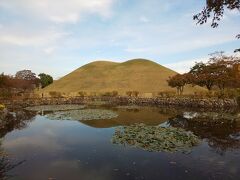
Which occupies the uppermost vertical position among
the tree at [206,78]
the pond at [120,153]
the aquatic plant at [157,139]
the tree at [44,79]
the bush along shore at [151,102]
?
the tree at [44,79]

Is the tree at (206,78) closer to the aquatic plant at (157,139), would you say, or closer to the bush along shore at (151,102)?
the bush along shore at (151,102)

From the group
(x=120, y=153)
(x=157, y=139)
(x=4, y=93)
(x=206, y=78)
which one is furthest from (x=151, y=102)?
(x=120, y=153)

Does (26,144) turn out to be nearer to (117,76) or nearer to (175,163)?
(175,163)

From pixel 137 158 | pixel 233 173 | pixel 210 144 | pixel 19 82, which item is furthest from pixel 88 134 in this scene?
pixel 19 82

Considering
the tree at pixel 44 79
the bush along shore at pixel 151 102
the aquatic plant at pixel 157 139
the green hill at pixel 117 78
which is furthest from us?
the tree at pixel 44 79

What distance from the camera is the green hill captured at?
8473 cm

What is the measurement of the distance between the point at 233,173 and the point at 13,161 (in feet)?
31.4

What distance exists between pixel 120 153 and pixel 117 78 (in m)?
84.0

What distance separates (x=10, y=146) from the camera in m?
14.9

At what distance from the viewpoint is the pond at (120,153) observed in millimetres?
9992

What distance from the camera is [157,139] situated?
15.5m

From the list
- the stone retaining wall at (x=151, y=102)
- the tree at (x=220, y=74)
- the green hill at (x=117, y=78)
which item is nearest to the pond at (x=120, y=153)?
the stone retaining wall at (x=151, y=102)

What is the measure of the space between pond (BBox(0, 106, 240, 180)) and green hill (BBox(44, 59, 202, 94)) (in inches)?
2344

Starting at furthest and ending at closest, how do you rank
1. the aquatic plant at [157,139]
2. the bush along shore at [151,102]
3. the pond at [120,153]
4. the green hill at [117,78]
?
the green hill at [117,78] → the bush along shore at [151,102] → the aquatic plant at [157,139] → the pond at [120,153]
